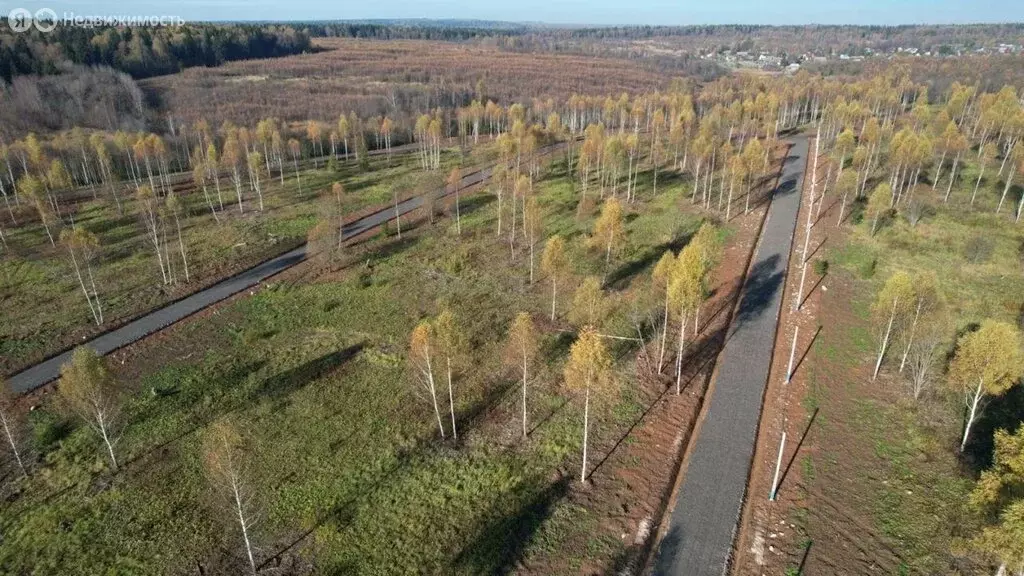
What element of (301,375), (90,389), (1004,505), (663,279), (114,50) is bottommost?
(301,375)

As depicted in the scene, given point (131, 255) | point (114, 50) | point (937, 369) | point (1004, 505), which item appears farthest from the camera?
point (114, 50)

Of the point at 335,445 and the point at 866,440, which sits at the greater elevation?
the point at 866,440

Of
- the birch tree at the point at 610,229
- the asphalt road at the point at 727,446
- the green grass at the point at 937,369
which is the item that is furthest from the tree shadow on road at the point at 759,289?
the birch tree at the point at 610,229

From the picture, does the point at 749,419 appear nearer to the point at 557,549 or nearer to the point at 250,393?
the point at 557,549

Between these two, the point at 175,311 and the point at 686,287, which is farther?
the point at 175,311

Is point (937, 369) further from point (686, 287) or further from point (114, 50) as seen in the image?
point (114, 50)

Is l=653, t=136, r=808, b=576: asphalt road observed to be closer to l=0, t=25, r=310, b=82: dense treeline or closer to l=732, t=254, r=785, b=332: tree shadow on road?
l=732, t=254, r=785, b=332: tree shadow on road

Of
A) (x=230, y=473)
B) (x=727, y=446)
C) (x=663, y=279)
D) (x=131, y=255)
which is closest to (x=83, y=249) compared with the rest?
(x=131, y=255)
